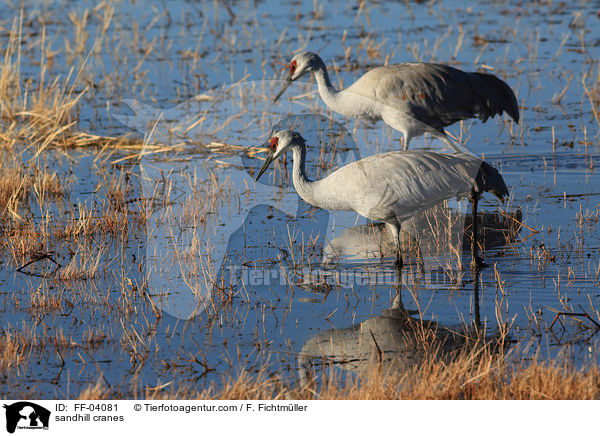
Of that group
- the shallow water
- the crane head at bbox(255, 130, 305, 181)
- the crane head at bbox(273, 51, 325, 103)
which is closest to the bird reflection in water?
the shallow water

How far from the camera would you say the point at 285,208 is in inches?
314

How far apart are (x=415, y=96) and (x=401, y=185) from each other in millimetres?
2203

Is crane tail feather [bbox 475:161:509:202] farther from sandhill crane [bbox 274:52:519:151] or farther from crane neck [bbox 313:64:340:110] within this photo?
crane neck [bbox 313:64:340:110]

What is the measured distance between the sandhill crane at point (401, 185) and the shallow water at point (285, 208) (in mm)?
361

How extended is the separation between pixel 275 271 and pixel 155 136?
378 centimetres

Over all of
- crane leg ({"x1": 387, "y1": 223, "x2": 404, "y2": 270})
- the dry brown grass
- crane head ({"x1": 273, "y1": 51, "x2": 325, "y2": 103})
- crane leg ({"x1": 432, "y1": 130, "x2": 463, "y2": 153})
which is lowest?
the dry brown grass

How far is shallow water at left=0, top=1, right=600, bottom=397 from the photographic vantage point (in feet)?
17.0

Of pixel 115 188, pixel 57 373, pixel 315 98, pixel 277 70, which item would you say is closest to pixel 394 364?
pixel 57 373

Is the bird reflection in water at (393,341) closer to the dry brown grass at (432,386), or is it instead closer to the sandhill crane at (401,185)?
the dry brown grass at (432,386)

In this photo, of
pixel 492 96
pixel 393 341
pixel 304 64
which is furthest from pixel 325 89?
pixel 393 341

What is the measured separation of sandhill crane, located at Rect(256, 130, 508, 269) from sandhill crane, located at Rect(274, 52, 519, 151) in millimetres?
1816

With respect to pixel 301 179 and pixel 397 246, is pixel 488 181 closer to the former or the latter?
pixel 397 246

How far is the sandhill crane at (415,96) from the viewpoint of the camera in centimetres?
830

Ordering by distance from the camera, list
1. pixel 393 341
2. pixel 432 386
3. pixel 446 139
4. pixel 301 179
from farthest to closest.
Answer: pixel 446 139 < pixel 301 179 < pixel 393 341 < pixel 432 386
